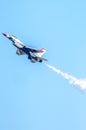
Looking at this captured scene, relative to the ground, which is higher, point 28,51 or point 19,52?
point 19,52

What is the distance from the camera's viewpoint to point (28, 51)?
87.9m

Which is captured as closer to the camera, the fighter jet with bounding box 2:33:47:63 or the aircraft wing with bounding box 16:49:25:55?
the fighter jet with bounding box 2:33:47:63

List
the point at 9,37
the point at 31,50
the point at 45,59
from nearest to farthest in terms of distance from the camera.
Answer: the point at 45,59
the point at 31,50
the point at 9,37

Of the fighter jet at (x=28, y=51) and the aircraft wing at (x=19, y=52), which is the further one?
the aircraft wing at (x=19, y=52)

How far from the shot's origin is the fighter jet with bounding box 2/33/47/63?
8446 cm

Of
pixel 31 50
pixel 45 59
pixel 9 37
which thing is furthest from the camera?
pixel 9 37

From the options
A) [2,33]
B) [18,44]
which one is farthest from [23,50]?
[2,33]

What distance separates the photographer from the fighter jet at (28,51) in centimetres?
8446

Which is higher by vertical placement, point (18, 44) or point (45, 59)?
point (18, 44)

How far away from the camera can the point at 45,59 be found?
80.6m

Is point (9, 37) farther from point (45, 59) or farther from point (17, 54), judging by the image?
point (45, 59)

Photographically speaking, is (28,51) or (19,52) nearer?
(28,51)

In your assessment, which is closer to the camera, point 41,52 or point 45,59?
point 45,59

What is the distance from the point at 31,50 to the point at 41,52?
268 centimetres
